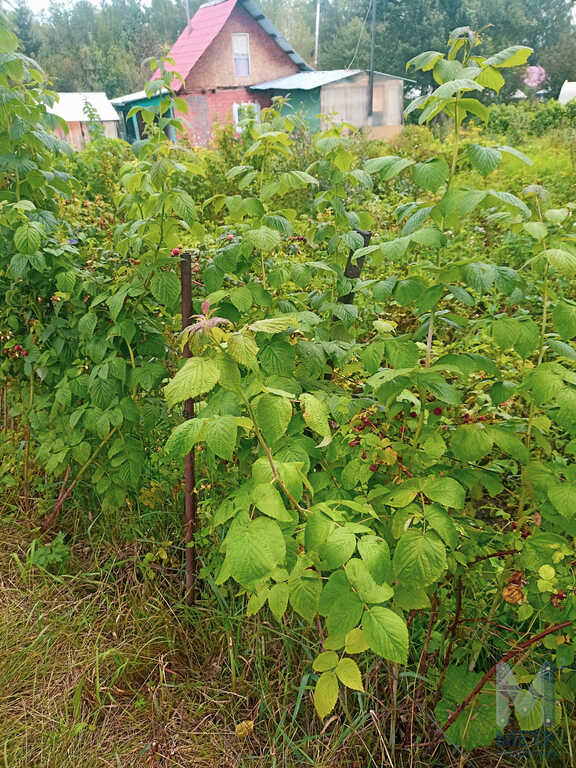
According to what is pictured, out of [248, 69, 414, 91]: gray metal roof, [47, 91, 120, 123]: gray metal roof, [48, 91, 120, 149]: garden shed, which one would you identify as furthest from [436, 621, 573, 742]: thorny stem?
[47, 91, 120, 123]: gray metal roof

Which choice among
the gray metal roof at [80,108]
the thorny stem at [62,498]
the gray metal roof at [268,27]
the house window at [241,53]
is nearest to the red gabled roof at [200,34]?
the gray metal roof at [268,27]

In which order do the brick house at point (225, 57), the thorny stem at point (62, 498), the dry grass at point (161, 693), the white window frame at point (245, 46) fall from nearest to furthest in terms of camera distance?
1. the dry grass at point (161, 693)
2. the thorny stem at point (62, 498)
3. the brick house at point (225, 57)
4. the white window frame at point (245, 46)

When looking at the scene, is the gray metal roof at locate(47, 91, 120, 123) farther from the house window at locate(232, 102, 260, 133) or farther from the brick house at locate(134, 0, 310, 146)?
the house window at locate(232, 102, 260, 133)

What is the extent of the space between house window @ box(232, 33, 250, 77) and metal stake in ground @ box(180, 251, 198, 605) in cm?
2128

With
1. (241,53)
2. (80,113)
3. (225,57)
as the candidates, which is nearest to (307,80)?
(241,53)

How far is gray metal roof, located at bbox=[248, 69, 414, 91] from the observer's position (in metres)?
19.0

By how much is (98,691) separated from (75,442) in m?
0.86

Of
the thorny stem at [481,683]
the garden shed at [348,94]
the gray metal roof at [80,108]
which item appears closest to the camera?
the thorny stem at [481,683]

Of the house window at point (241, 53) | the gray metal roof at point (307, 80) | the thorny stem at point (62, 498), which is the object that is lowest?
the thorny stem at point (62, 498)

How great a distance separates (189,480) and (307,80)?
21.0 meters

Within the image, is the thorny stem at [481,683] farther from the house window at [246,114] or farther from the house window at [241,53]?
the house window at [241,53]

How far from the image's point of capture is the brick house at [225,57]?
1947cm

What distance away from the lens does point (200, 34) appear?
2019 centimetres

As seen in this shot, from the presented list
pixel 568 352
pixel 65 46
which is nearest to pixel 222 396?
pixel 568 352
